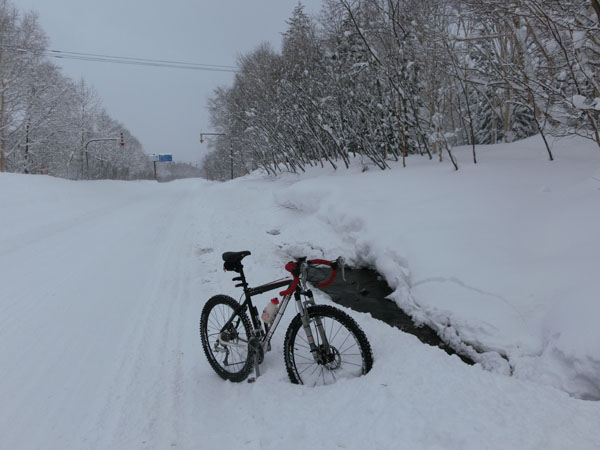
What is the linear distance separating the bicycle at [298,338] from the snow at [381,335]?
0.16 m

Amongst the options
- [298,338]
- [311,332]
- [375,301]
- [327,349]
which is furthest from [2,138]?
[327,349]

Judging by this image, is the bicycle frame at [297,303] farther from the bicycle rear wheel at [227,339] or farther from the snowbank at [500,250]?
the snowbank at [500,250]

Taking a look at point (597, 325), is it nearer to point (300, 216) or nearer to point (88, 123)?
point (300, 216)

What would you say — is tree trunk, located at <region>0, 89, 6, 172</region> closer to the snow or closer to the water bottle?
the snow

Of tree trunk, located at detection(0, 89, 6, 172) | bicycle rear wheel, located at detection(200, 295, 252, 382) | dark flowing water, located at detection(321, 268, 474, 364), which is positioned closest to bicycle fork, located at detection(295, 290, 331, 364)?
bicycle rear wheel, located at detection(200, 295, 252, 382)

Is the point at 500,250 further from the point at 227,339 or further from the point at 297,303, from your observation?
the point at 227,339

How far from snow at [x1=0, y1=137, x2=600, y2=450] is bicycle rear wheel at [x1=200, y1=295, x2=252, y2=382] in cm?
16

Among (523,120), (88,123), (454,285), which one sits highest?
(88,123)

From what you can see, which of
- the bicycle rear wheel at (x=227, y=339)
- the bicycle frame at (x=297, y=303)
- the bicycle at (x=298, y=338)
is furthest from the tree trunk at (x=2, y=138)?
the bicycle frame at (x=297, y=303)

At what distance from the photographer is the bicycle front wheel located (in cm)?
294

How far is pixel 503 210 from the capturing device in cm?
530

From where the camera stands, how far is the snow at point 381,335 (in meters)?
2.51

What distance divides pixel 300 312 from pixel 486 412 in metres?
1.51

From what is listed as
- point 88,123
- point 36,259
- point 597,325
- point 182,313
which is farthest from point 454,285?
point 88,123
